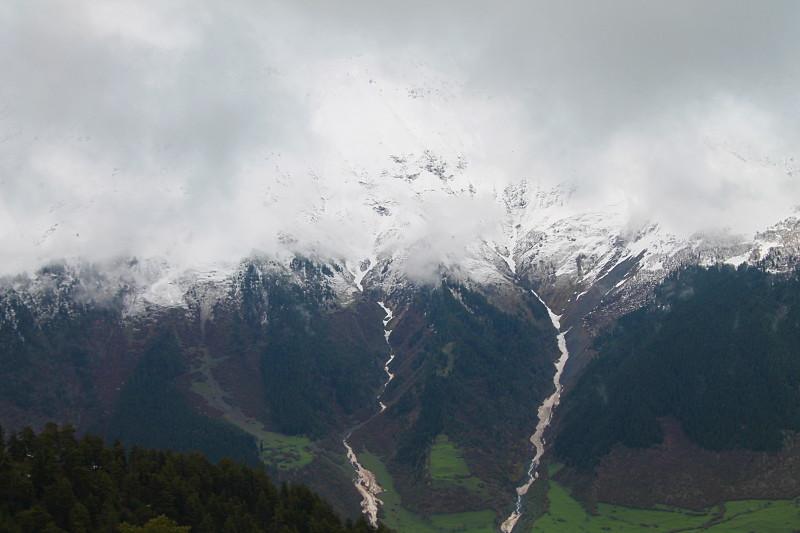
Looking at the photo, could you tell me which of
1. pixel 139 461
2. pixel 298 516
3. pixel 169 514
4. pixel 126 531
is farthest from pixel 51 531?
pixel 298 516

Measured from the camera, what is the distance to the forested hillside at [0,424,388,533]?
146875mm

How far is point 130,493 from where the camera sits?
544 feet

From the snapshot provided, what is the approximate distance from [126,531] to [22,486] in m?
27.4

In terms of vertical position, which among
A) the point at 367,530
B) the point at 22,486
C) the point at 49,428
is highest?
the point at 49,428

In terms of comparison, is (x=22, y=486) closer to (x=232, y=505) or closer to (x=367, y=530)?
(x=232, y=505)

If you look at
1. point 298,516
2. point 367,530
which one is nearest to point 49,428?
point 298,516

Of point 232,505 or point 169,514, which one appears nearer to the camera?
point 169,514

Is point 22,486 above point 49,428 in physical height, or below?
below

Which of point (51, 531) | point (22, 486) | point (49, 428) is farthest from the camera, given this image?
point (49, 428)

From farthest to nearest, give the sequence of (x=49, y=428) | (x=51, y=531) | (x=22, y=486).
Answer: (x=49, y=428) < (x=22, y=486) < (x=51, y=531)

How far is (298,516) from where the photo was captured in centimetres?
18238

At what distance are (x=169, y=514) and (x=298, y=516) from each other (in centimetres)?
2939

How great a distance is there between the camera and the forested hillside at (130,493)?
147m

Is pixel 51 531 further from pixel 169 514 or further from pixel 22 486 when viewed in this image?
pixel 169 514
